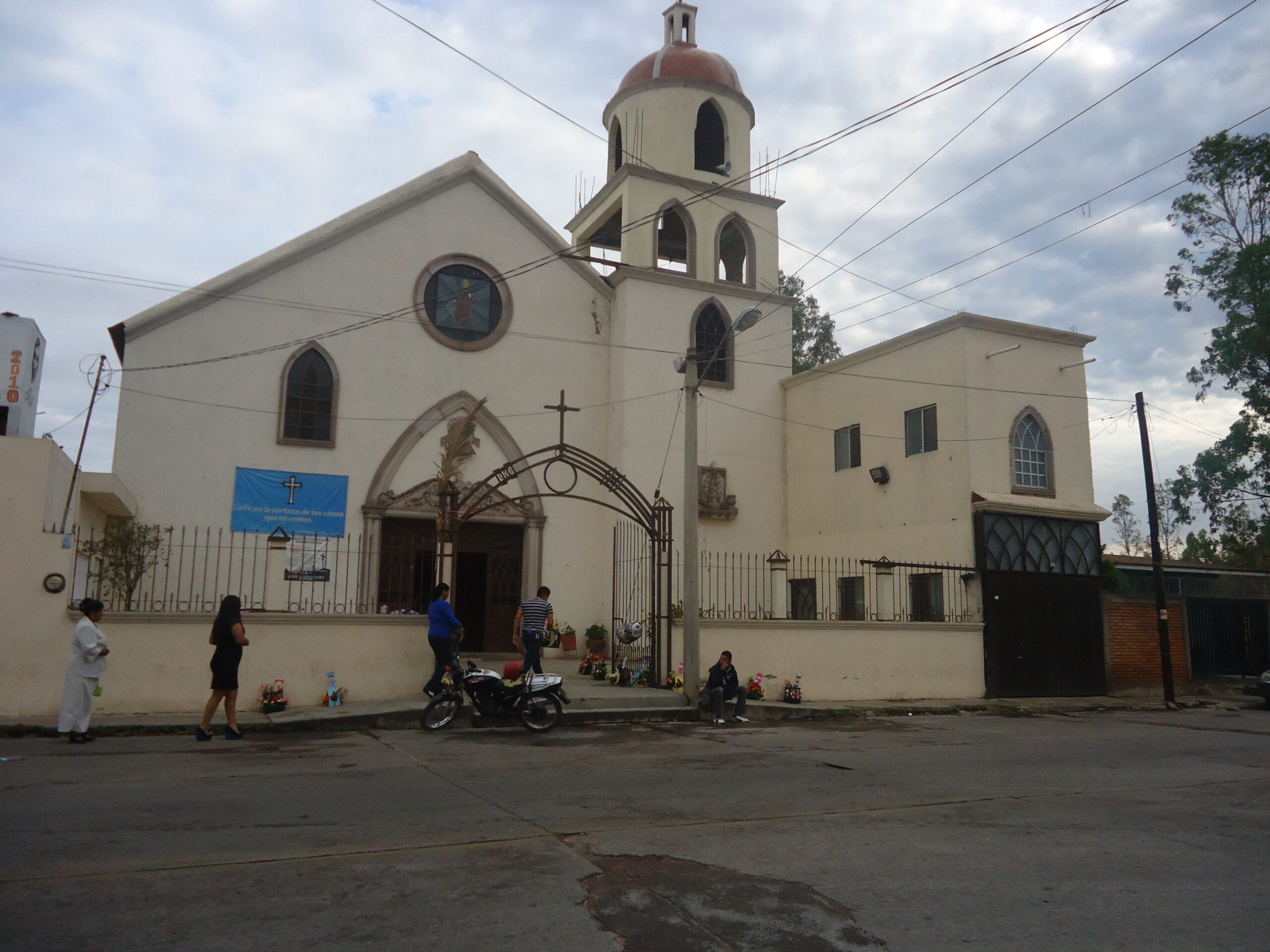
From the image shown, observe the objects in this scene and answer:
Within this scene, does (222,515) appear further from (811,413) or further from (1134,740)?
(1134,740)

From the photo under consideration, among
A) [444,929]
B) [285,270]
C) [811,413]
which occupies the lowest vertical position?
[444,929]

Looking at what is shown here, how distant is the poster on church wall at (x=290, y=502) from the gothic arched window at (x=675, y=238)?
9.47 meters

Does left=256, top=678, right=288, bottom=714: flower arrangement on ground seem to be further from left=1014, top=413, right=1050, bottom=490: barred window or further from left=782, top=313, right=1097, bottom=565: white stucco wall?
left=1014, top=413, right=1050, bottom=490: barred window

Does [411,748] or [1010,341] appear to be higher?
[1010,341]

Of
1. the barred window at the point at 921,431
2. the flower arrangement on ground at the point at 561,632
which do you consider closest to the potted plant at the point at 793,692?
the flower arrangement on ground at the point at 561,632

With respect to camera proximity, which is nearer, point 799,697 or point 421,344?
point 799,697

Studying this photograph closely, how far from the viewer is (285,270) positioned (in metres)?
19.9

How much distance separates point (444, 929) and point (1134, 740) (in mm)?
11079

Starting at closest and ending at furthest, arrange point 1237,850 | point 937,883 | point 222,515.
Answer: point 937,883, point 1237,850, point 222,515

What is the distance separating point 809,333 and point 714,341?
13320 mm

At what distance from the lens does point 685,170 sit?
24.2m

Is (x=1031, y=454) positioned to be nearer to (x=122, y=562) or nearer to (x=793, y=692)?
(x=793, y=692)

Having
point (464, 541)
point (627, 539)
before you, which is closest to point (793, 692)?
point (627, 539)

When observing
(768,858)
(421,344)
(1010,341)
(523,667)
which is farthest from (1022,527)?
(768,858)
